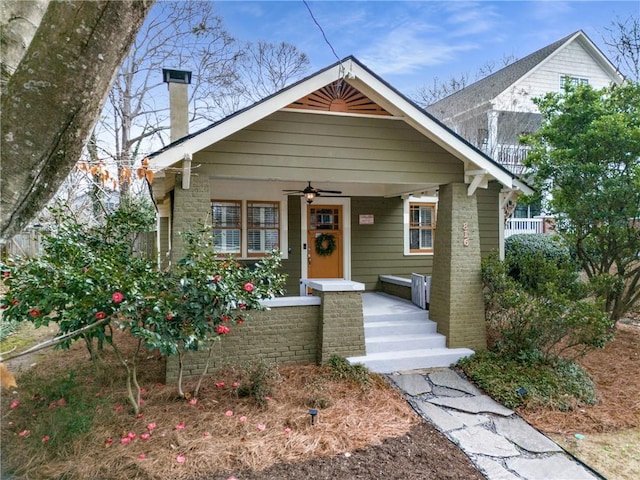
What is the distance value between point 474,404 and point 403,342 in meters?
1.61

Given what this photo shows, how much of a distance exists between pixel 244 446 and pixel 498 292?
15.7 ft

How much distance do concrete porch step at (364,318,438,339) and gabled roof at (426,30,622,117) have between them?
12.5m

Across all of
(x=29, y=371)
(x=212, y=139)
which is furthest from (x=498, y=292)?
(x=29, y=371)

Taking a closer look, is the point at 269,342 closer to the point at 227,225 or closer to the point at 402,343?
the point at 402,343

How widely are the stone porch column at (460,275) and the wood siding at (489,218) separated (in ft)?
9.67

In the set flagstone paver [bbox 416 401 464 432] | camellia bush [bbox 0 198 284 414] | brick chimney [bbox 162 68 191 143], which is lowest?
flagstone paver [bbox 416 401 464 432]

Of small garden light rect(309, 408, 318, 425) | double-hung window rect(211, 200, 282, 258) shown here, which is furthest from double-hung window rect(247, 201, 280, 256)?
small garden light rect(309, 408, 318, 425)

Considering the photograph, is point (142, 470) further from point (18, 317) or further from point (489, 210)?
point (489, 210)

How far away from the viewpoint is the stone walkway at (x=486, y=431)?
12.8 ft

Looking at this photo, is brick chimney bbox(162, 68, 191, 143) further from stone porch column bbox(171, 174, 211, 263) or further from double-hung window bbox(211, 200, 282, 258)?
stone porch column bbox(171, 174, 211, 263)

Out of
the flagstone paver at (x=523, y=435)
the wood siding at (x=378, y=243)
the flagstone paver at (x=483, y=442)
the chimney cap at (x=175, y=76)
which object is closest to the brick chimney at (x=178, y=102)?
the chimney cap at (x=175, y=76)

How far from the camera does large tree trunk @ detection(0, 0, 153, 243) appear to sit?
121 cm

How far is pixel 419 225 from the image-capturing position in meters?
10.2

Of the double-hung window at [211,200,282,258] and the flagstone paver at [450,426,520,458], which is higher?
the double-hung window at [211,200,282,258]
